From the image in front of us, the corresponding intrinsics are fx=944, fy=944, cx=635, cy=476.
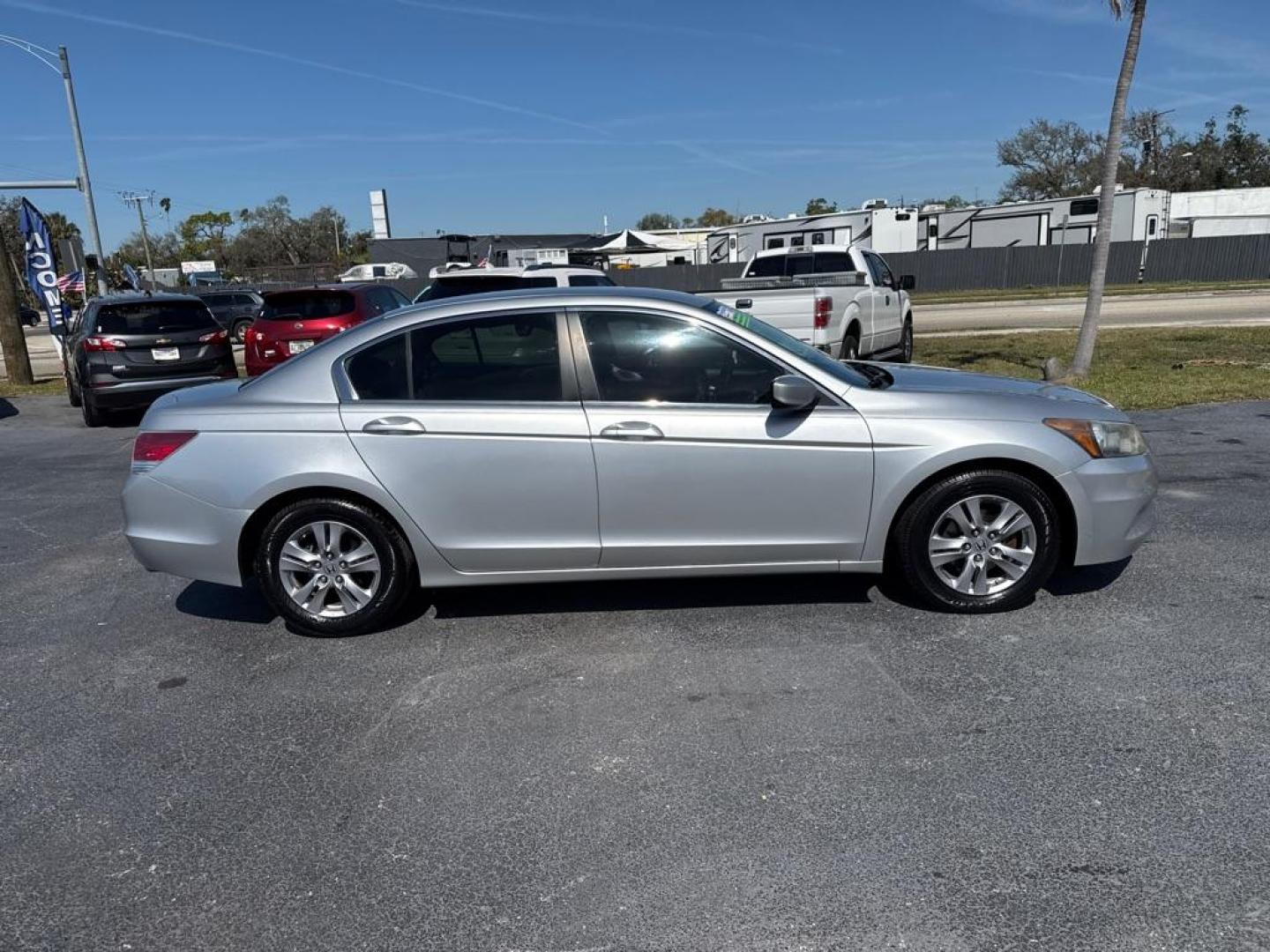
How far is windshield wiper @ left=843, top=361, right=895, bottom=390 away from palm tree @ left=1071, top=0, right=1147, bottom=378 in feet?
24.5

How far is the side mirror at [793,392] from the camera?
4.43 metres

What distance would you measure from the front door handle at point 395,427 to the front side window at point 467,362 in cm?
15

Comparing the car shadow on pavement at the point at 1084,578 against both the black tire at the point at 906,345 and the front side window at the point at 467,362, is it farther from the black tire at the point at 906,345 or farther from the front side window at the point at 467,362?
the black tire at the point at 906,345

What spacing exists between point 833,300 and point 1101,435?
6506mm

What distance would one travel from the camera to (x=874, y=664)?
4.25 m

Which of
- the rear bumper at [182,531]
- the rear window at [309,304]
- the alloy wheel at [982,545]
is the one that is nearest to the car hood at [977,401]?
the alloy wheel at [982,545]

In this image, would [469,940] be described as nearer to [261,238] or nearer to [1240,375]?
[1240,375]

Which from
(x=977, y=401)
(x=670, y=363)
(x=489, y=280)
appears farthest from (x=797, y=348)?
(x=489, y=280)

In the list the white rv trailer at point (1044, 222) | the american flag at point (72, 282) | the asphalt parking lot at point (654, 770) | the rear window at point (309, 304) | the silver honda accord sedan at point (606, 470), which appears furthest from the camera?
the white rv trailer at point (1044, 222)

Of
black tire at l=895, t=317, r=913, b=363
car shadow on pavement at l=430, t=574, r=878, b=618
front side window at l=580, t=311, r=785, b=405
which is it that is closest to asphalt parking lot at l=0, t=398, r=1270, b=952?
car shadow on pavement at l=430, t=574, r=878, b=618

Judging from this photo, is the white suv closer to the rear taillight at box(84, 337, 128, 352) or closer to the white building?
the rear taillight at box(84, 337, 128, 352)

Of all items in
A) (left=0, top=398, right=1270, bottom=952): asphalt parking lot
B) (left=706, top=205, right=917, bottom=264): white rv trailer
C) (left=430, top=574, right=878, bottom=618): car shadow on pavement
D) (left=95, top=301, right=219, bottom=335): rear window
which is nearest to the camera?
(left=0, top=398, right=1270, bottom=952): asphalt parking lot

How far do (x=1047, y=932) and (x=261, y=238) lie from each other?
364 ft

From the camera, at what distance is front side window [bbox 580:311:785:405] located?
4629 mm
